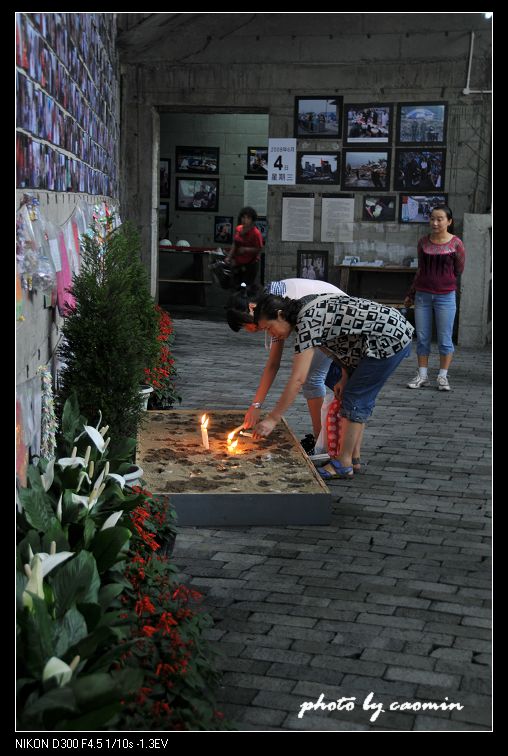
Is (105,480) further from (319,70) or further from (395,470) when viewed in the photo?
(319,70)

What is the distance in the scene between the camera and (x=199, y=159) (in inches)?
807

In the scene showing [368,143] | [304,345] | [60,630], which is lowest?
[60,630]

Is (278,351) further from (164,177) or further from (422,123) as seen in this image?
(164,177)

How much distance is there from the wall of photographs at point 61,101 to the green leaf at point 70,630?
211 centimetres

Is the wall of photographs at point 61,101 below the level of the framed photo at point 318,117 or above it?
below

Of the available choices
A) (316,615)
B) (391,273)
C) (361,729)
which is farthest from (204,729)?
(391,273)

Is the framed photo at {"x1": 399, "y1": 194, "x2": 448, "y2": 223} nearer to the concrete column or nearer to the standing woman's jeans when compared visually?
the concrete column

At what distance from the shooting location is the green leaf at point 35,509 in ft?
11.9

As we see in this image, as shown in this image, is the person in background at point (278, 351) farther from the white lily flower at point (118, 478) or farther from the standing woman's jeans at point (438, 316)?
the standing woman's jeans at point (438, 316)

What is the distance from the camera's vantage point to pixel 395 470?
7.13m

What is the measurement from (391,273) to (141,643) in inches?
494

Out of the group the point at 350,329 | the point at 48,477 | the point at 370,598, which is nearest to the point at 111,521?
the point at 48,477

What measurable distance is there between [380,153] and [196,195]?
257 inches

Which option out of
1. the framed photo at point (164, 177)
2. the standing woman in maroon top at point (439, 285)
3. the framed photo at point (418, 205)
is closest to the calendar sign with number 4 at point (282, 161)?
the framed photo at point (418, 205)
